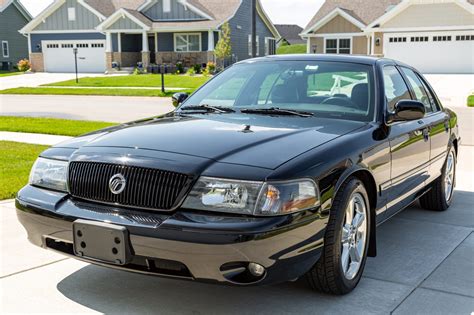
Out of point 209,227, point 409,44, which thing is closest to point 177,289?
point 209,227

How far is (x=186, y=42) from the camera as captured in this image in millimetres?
39344

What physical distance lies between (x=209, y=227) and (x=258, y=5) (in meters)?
42.6

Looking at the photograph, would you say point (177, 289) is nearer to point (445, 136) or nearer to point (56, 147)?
point (56, 147)

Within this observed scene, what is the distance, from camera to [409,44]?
3641cm

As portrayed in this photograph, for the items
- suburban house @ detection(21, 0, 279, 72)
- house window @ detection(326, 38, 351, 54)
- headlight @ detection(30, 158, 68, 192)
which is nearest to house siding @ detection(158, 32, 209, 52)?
suburban house @ detection(21, 0, 279, 72)

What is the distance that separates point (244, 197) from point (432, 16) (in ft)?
118

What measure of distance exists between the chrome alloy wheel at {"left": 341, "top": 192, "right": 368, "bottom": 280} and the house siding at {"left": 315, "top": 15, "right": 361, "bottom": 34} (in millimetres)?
36572

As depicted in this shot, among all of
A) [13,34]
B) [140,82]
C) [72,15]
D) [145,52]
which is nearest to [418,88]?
[140,82]

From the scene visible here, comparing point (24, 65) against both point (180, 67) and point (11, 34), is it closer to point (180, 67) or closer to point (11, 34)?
point (11, 34)

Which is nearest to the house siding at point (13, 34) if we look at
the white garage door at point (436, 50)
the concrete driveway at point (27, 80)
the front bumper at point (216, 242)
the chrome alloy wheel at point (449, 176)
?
the concrete driveway at point (27, 80)

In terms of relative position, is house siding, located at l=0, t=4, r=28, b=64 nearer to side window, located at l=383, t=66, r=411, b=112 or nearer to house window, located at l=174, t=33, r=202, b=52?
house window, located at l=174, t=33, r=202, b=52

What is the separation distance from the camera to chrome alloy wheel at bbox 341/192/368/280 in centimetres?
386

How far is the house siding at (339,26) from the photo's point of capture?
38.9m

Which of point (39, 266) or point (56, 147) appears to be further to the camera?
point (39, 266)
